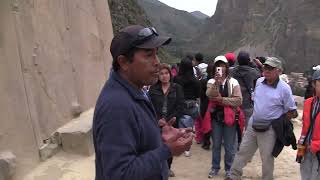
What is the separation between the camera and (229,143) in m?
7.06

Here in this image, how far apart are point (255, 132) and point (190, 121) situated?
1.62m

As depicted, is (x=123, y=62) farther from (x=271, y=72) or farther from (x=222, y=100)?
(x=222, y=100)

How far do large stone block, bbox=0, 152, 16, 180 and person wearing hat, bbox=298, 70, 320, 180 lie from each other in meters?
2.94

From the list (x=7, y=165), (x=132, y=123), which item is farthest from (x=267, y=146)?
(x=132, y=123)

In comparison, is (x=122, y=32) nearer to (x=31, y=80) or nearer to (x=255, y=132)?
(x=31, y=80)

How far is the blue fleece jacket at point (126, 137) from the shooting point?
232cm

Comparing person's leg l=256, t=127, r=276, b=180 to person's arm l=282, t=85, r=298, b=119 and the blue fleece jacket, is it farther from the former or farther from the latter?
the blue fleece jacket

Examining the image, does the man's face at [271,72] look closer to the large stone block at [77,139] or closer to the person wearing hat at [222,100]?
the person wearing hat at [222,100]

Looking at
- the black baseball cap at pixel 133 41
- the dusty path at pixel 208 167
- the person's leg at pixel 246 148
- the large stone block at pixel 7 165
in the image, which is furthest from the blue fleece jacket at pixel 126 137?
the dusty path at pixel 208 167

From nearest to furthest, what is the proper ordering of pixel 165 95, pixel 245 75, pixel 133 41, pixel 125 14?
pixel 133 41, pixel 165 95, pixel 245 75, pixel 125 14

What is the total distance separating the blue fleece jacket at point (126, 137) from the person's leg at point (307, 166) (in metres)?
3.38

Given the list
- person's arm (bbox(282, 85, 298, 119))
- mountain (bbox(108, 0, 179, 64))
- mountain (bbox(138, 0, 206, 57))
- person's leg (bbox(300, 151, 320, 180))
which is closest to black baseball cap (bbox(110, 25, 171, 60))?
person's leg (bbox(300, 151, 320, 180))

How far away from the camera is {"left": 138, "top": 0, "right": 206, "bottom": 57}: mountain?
116438mm

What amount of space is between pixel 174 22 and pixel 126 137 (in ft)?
412
